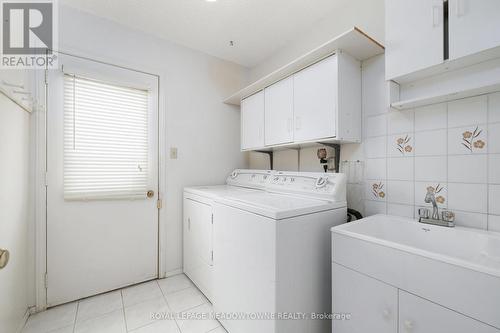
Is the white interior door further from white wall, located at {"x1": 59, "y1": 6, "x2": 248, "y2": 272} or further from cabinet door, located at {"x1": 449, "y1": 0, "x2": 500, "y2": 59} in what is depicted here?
cabinet door, located at {"x1": 449, "y1": 0, "x2": 500, "y2": 59}

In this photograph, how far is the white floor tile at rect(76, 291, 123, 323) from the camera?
1.70 m

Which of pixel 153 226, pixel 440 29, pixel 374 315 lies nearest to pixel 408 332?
pixel 374 315

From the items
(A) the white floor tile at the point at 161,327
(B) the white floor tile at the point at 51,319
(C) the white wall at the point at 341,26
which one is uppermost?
(C) the white wall at the point at 341,26

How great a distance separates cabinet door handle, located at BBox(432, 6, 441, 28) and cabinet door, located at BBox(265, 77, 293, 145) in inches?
38.3

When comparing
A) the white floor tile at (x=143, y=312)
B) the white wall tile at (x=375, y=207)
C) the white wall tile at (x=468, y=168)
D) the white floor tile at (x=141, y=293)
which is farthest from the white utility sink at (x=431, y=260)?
the white floor tile at (x=141, y=293)

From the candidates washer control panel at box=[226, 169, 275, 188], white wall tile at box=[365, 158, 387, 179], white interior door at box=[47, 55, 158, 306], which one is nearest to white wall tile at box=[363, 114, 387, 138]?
white wall tile at box=[365, 158, 387, 179]

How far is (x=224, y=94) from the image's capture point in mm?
2721

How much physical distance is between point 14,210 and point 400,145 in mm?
2734

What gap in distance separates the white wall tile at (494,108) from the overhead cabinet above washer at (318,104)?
2.26ft

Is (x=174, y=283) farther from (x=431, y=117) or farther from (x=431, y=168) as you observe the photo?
(x=431, y=117)

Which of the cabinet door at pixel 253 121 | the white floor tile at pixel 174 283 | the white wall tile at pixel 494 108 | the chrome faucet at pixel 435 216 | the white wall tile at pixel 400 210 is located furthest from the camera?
the cabinet door at pixel 253 121

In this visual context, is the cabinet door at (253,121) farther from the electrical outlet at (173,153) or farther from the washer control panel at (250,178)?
the electrical outlet at (173,153)

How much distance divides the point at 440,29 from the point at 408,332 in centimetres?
153

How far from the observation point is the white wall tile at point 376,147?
157 cm
